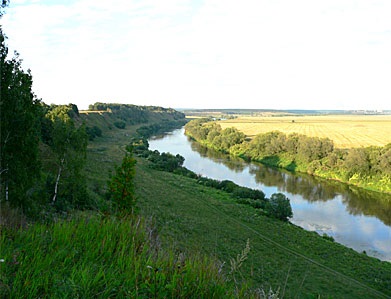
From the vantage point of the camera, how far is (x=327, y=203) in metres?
37.7

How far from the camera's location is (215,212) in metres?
29.1

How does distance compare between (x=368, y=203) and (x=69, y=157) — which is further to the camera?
(x=368, y=203)

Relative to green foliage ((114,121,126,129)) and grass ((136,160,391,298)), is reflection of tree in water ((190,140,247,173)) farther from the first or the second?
green foliage ((114,121,126,129))

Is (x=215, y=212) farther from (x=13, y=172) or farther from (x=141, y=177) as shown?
(x=13, y=172)

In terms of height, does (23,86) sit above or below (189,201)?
above

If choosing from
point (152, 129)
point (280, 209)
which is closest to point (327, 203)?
point (280, 209)

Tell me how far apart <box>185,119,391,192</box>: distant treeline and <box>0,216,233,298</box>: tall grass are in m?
48.0

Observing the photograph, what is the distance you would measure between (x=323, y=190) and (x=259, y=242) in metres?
24.1

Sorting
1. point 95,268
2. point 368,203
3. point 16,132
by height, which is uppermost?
point 16,132

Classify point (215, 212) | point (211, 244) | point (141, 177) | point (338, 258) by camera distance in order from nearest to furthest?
point (211, 244)
point (338, 258)
point (215, 212)
point (141, 177)

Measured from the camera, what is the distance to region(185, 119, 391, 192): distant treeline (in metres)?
46.8

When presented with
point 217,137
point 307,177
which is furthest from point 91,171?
point 217,137

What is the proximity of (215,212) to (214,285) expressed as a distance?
26264mm

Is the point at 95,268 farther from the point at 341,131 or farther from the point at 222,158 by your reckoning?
the point at 341,131
